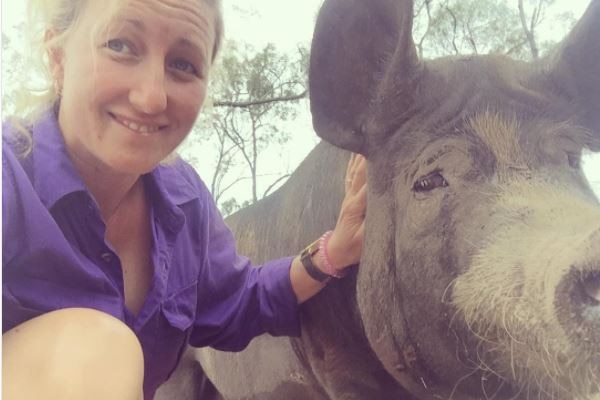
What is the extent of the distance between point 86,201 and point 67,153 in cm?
13

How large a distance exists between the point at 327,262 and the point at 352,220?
169 mm

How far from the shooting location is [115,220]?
213 cm

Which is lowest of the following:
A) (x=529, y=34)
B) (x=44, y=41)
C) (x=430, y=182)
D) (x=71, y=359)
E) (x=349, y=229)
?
(x=71, y=359)

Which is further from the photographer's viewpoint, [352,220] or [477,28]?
[477,28]

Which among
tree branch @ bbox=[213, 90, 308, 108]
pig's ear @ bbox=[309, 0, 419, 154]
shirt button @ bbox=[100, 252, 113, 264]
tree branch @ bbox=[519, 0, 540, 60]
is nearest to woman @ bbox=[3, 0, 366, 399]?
shirt button @ bbox=[100, 252, 113, 264]

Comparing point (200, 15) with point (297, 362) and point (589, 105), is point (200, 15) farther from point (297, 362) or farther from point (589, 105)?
point (297, 362)

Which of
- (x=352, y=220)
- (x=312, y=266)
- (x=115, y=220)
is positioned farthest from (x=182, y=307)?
(x=352, y=220)

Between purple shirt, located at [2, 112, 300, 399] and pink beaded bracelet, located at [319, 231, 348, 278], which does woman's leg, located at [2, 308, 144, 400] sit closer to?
purple shirt, located at [2, 112, 300, 399]

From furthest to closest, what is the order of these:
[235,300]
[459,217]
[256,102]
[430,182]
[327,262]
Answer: [256,102]
[235,300]
[327,262]
[430,182]
[459,217]

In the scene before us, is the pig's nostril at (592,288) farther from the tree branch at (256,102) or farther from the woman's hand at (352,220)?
the tree branch at (256,102)

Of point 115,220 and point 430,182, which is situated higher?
point 430,182

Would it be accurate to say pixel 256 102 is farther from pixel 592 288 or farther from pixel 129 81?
pixel 592 288

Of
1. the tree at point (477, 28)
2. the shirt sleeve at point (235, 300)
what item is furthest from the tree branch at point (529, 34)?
the shirt sleeve at point (235, 300)

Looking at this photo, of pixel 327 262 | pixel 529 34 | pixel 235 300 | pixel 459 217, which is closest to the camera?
pixel 459 217
